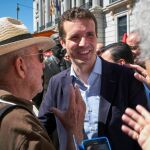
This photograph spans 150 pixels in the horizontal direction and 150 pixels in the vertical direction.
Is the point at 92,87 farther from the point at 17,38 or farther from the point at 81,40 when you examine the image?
the point at 17,38

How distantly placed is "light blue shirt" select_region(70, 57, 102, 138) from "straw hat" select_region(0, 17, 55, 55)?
599mm

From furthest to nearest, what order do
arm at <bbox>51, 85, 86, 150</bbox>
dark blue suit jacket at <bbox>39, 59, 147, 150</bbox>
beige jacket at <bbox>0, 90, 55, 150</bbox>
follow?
dark blue suit jacket at <bbox>39, 59, 147, 150</bbox>, arm at <bbox>51, 85, 86, 150</bbox>, beige jacket at <bbox>0, 90, 55, 150</bbox>

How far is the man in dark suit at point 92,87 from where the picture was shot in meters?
2.22

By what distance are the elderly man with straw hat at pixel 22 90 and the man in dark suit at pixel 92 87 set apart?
19 centimetres

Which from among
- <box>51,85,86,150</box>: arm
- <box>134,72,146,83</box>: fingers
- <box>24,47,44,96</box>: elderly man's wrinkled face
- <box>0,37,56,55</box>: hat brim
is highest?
<box>0,37,56,55</box>: hat brim

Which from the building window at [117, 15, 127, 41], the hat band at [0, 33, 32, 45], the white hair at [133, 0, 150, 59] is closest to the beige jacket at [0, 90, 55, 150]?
the hat band at [0, 33, 32, 45]

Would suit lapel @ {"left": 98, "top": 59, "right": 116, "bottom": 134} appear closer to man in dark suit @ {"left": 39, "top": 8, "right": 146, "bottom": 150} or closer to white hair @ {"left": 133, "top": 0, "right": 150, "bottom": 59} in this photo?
man in dark suit @ {"left": 39, "top": 8, "right": 146, "bottom": 150}

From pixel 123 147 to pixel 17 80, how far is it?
81cm

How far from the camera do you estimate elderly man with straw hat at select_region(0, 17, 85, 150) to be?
1379 millimetres

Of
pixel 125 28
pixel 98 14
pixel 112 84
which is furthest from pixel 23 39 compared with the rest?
pixel 98 14

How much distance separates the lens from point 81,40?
8.24 ft

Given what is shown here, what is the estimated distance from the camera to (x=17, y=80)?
1.74m

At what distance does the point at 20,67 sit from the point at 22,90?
0.12m

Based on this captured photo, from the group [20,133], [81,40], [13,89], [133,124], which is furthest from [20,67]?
[81,40]
